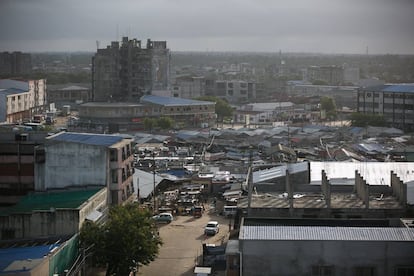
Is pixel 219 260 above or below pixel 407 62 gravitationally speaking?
below

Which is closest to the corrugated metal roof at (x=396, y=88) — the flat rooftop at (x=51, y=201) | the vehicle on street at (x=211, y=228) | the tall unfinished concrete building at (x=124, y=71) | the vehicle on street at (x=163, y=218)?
the tall unfinished concrete building at (x=124, y=71)

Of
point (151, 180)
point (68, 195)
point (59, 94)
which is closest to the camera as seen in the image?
point (68, 195)

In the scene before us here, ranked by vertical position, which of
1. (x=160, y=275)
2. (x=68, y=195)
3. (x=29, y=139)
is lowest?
(x=160, y=275)

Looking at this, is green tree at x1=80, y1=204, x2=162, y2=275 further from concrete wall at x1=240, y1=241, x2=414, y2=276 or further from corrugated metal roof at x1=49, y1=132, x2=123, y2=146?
corrugated metal roof at x1=49, y1=132, x2=123, y2=146

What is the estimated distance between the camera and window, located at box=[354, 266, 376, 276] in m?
4.82

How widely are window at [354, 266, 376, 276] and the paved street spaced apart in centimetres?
160

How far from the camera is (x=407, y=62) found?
1350 inches

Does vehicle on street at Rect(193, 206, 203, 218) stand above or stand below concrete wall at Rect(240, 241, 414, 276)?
below

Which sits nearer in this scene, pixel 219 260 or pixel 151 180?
pixel 219 260

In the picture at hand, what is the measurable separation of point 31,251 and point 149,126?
1111 cm

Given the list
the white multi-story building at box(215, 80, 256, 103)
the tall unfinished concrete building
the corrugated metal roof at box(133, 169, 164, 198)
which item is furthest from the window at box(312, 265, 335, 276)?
the white multi-story building at box(215, 80, 256, 103)

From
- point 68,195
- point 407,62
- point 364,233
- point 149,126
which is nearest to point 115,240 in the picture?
point 68,195

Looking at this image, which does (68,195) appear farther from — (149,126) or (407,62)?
(407,62)

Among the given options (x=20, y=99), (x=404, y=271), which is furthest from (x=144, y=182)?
(x=20, y=99)
